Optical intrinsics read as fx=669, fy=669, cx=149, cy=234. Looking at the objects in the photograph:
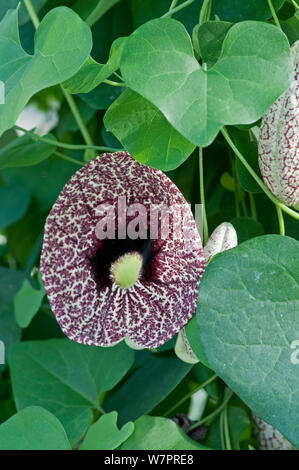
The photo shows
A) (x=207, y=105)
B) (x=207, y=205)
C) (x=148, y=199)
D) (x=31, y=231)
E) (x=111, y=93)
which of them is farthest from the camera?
(x=31, y=231)

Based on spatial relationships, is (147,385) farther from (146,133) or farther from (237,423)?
(146,133)

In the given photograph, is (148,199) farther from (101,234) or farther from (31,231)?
(31,231)

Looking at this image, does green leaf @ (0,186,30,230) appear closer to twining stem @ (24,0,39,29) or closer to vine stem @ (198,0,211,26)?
twining stem @ (24,0,39,29)

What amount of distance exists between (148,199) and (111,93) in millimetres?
205

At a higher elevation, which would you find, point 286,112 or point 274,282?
point 286,112

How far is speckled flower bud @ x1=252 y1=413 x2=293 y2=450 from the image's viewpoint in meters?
0.74

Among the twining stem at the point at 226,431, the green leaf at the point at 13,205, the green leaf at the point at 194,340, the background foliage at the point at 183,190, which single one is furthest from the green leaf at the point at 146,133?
the green leaf at the point at 13,205

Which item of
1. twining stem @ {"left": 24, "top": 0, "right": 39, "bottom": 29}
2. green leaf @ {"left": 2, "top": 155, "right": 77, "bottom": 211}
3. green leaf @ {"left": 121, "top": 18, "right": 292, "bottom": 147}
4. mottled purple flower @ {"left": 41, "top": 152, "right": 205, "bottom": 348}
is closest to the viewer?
green leaf @ {"left": 121, "top": 18, "right": 292, "bottom": 147}

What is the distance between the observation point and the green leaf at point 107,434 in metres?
0.62

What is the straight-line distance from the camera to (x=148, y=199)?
56 cm

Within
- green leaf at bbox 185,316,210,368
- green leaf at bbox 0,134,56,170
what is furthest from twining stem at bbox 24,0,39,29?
green leaf at bbox 185,316,210,368

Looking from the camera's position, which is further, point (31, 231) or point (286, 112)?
point (31, 231)

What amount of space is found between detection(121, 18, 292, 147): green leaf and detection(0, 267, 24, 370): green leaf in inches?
19.3

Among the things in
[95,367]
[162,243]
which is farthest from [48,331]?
[162,243]
